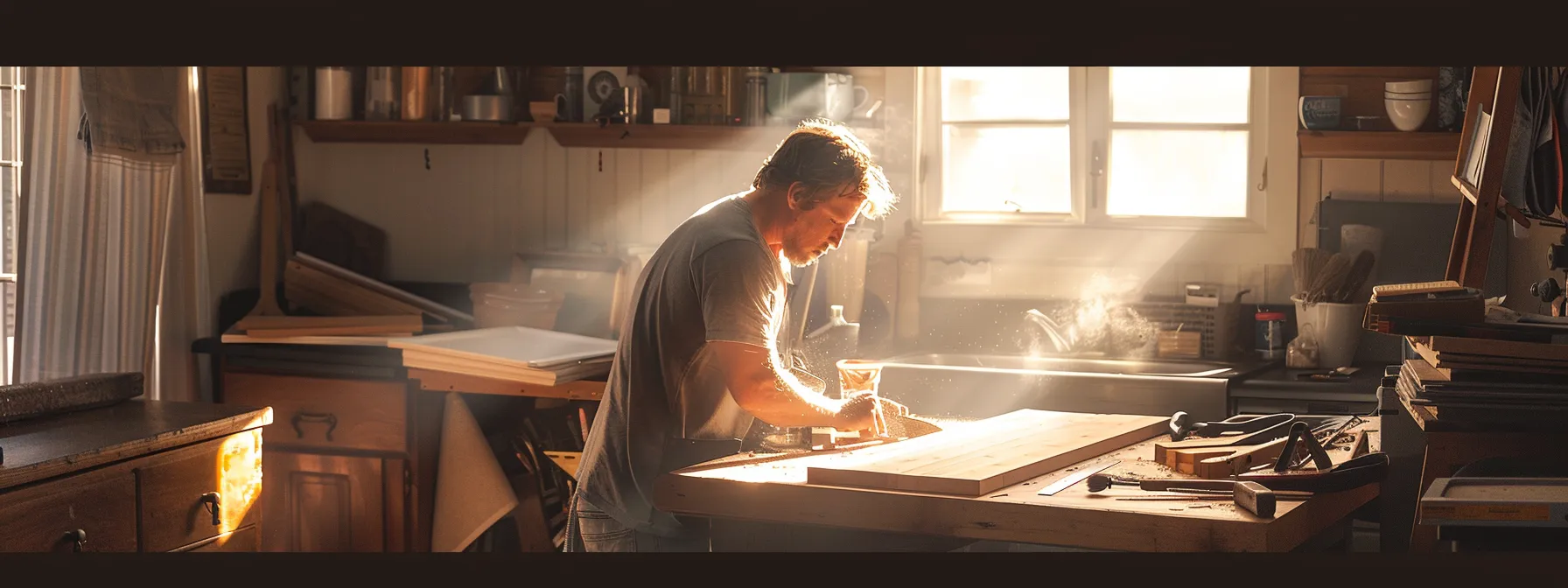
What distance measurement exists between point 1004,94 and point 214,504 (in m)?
2.94

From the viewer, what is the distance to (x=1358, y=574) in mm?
A: 822

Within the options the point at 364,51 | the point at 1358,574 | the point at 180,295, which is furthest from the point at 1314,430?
the point at 180,295

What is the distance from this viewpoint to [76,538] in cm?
247

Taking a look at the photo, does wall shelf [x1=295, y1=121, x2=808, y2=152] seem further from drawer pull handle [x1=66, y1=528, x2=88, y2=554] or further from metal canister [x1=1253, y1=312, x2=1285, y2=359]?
drawer pull handle [x1=66, y1=528, x2=88, y2=554]

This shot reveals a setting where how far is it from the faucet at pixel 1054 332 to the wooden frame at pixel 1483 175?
1.57 metres

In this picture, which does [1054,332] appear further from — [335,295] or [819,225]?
[335,295]

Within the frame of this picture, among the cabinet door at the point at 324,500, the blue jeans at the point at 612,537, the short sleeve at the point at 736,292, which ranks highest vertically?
the short sleeve at the point at 736,292

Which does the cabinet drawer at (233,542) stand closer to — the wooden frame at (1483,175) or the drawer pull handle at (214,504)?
the drawer pull handle at (214,504)

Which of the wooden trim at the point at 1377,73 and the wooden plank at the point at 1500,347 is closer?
the wooden plank at the point at 1500,347

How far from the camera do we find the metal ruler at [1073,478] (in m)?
2.07

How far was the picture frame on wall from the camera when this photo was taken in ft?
15.0

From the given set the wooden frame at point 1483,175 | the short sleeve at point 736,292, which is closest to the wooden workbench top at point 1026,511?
the short sleeve at point 736,292

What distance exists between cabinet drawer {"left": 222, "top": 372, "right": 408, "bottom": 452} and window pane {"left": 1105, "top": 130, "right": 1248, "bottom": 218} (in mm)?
2422

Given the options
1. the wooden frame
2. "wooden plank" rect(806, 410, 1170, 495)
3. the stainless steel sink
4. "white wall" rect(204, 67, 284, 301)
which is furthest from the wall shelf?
the wooden frame
